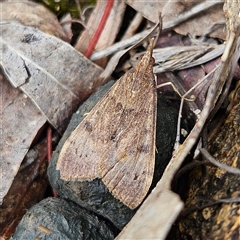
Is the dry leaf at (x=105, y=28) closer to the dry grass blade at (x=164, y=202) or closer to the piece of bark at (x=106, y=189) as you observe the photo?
the piece of bark at (x=106, y=189)

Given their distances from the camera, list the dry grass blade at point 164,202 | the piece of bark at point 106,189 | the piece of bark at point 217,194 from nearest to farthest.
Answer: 1. the dry grass blade at point 164,202
2. the piece of bark at point 217,194
3. the piece of bark at point 106,189

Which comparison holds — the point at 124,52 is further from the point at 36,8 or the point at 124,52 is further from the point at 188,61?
the point at 36,8

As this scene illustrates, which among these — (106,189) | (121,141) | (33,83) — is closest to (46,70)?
(33,83)

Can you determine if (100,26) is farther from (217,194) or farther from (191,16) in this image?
(217,194)

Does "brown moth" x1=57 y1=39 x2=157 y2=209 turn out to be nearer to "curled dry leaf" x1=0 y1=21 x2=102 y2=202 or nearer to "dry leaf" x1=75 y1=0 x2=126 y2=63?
"curled dry leaf" x1=0 y1=21 x2=102 y2=202

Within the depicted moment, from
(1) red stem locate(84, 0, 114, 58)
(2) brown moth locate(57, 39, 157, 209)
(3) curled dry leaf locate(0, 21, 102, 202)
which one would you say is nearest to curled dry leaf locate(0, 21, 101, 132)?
(3) curled dry leaf locate(0, 21, 102, 202)

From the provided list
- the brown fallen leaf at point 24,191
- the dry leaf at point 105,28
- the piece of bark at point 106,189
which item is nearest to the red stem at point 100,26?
the dry leaf at point 105,28

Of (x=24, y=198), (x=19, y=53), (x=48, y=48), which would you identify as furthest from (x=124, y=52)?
(x=24, y=198)
